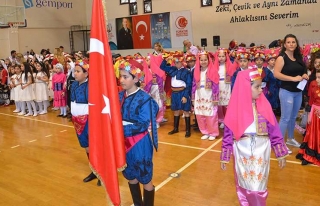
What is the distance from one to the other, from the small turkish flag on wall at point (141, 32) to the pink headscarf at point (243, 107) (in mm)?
13000

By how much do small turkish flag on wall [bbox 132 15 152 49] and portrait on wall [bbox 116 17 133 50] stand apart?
0.84ft

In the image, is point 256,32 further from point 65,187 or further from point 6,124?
point 65,187

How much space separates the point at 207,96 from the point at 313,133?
1835 millimetres

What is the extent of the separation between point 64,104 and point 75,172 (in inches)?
159

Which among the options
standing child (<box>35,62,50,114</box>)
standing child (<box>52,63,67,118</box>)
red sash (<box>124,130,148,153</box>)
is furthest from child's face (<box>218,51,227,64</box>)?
standing child (<box>35,62,50,114</box>)

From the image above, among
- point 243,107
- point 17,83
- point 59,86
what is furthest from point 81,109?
point 17,83

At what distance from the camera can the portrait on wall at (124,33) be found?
15.8 meters

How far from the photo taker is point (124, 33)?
15977 millimetres

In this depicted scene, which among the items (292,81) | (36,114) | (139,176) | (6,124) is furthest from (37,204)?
(36,114)

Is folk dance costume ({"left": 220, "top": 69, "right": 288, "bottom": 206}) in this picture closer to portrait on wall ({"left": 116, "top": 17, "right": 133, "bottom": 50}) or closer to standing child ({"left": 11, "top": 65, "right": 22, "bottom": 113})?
standing child ({"left": 11, "top": 65, "right": 22, "bottom": 113})

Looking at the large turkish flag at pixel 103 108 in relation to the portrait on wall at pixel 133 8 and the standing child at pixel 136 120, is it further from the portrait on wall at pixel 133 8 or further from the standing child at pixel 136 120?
the portrait on wall at pixel 133 8

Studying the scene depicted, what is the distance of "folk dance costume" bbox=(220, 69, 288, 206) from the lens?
8.11 ft

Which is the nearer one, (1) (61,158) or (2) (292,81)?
(2) (292,81)

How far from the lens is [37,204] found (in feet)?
11.5
